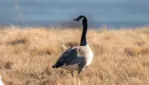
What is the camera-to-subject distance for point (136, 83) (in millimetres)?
10344

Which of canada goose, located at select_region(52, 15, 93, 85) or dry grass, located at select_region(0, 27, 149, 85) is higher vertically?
canada goose, located at select_region(52, 15, 93, 85)

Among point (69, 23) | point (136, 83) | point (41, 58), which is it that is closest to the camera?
point (136, 83)

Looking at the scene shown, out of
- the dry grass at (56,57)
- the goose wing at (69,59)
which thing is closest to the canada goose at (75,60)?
the goose wing at (69,59)

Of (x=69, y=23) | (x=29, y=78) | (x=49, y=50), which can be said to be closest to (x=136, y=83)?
(x=29, y=78)

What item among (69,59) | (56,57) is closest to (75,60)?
(69,59)

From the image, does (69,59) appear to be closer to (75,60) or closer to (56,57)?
(75,60)

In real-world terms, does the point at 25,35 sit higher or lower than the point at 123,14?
higher

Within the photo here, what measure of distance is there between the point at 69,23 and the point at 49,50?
1054cm

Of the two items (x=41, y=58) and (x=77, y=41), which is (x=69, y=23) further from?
(x=41, y=58)

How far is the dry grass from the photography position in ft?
35.2

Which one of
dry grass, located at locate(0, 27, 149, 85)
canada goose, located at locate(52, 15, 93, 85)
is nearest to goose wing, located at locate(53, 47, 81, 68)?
canada goose, located at locate(52, 15, 93, 85)

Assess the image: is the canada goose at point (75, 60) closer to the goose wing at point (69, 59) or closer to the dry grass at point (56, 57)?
the goose wing at point (69, 59)

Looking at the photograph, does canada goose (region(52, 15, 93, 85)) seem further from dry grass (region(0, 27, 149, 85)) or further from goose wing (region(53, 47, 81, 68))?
→ dry grass (region(0, 27, 149, 85))

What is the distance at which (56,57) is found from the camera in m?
13.1
